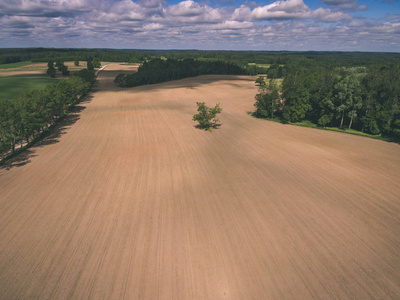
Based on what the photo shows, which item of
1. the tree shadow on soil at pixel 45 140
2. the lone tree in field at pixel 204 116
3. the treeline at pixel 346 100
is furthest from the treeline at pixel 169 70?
the treeline at pixel 346 100

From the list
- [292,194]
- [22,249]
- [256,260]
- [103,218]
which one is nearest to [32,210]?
[22,249]

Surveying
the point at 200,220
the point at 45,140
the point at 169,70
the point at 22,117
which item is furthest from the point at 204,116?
the point at 169,70

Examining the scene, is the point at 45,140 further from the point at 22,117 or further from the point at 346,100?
the point at 346,100

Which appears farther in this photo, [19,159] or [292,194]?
[19,159]

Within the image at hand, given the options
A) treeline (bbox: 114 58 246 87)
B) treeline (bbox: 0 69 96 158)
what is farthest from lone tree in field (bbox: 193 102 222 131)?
treeline (bbox: 114 58 246 87)

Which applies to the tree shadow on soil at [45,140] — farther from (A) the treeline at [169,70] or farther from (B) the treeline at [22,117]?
(A) the treeline at [169,70]

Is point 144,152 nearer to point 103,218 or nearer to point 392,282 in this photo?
point 103,218
